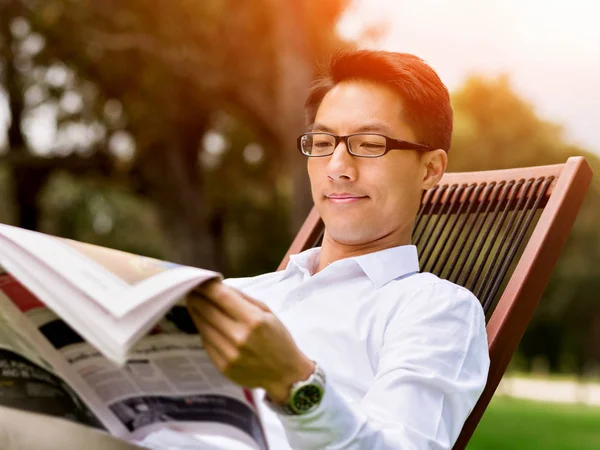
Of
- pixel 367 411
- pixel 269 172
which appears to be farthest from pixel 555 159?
pixel 367 411

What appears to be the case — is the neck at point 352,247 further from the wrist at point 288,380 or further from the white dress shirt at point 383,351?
the wrist at point 288,380

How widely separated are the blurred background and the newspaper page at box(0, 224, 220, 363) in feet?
18.8

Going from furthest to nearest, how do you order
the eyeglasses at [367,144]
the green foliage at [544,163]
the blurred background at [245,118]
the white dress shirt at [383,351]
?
the green foliage at [544,163] → the blurred background at [245,118] → the eyeglasses at [367,144] → the white dress shirt at [383,351]

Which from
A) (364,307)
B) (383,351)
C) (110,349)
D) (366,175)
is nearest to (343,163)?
(366,175)

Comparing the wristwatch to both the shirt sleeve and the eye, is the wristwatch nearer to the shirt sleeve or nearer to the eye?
the shirt sleeve

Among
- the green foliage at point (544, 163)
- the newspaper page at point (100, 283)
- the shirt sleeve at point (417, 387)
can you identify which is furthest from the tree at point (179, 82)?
the newspaper page at point (100, 283)

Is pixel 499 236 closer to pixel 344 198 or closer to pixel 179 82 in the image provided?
pixel 344 198

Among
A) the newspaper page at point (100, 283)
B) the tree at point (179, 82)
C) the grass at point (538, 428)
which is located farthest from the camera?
the tree at point (179, 82)

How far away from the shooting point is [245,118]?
12.9 meters

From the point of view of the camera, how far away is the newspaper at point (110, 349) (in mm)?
1108

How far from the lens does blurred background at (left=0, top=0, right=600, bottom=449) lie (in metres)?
10.8

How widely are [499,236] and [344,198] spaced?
1.84 feet

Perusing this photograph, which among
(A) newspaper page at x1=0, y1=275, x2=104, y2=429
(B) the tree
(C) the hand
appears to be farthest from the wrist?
(B) the tree

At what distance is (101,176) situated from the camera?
1448cm
